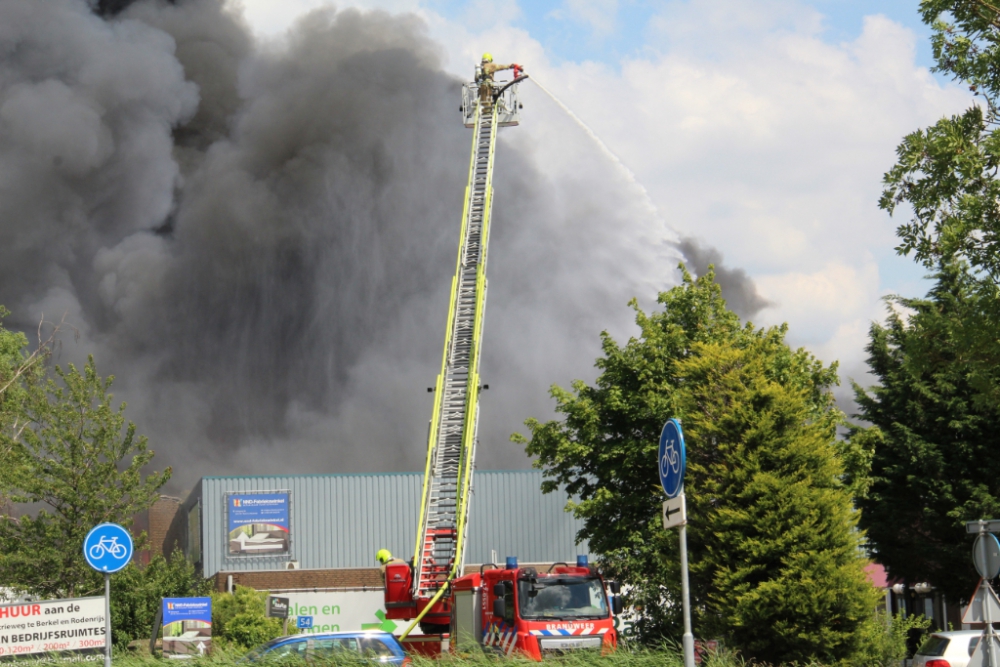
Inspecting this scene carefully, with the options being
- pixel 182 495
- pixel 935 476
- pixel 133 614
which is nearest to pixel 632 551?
pixel 935 476

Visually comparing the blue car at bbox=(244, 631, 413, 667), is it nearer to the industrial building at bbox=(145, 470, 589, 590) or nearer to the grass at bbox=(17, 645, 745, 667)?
the grass at bbox=(17, 645, 745, 667)

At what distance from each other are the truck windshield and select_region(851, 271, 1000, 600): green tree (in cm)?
1400

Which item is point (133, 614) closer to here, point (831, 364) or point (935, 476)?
point (831, 364)

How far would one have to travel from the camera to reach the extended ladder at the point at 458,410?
3062 centimetres

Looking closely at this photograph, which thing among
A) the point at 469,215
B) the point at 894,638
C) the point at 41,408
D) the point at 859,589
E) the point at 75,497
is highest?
the point at 469,215

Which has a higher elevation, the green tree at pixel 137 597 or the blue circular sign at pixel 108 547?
the blue circular sign at pixel 108 547

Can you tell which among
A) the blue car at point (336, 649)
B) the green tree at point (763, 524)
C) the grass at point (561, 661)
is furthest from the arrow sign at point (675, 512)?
the green tree at point (763, 524)

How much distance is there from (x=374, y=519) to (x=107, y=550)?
1815 inches

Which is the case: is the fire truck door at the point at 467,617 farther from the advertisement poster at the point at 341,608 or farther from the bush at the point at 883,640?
the advertisement poster at the point at 341,608

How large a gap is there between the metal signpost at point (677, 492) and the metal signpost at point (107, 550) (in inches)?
339

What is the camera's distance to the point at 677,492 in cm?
1290

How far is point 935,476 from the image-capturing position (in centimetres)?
3669

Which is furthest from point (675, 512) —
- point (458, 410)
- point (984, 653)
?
point (458, 410)

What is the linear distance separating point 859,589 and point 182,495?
277 ft
